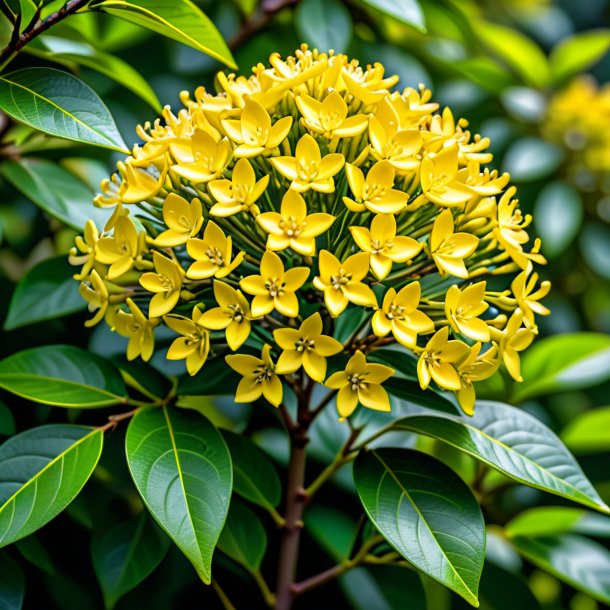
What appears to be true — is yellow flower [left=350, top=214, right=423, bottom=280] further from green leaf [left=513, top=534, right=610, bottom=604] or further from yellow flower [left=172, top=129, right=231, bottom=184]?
green leaf [left=513, top=534, right=610, bottom=604]

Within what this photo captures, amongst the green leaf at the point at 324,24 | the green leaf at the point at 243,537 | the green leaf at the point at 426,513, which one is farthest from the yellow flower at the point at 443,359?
the green leaf at the point at 324,24

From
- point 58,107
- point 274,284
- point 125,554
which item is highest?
point 58,107

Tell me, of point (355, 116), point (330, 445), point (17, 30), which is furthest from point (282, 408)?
point (17, 30)

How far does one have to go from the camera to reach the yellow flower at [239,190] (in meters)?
0.78

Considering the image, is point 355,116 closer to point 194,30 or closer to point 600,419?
point 194,30

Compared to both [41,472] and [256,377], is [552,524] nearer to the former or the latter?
[256,377]

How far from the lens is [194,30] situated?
0.89m

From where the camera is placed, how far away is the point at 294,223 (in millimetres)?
777

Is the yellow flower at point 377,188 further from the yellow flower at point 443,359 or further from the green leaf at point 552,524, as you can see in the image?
the green leaf at point 552,524

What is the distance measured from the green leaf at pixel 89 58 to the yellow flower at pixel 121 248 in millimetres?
317

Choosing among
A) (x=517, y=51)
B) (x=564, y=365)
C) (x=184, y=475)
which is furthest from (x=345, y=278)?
(x=517, y=51)

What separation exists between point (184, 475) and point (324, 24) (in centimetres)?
89

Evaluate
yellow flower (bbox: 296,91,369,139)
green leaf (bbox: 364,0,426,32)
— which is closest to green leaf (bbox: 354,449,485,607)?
yellow flower (bbox: 296,91,369,139)

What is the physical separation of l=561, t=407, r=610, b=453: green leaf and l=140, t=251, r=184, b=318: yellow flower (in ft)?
2.62
